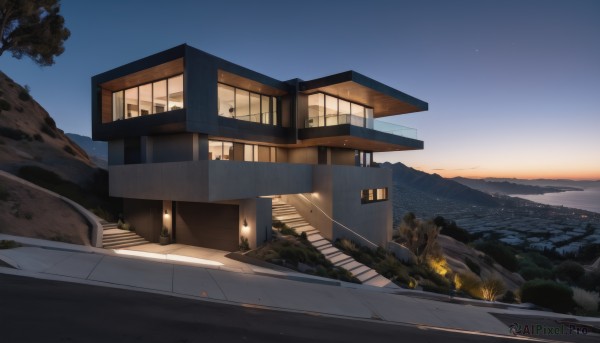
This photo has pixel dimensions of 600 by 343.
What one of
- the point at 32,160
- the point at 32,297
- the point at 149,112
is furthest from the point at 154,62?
the point at 32,297

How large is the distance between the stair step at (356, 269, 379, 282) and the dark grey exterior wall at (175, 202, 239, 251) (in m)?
6.80

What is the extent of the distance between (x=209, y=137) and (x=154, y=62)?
603 cm

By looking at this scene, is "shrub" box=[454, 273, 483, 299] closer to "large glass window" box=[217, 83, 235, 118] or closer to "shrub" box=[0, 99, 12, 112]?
"large glass window" box=[217, 83, 235, 118]

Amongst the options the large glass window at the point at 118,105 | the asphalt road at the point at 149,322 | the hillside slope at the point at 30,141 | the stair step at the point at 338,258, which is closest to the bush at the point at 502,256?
the stair step at the point at 338,258

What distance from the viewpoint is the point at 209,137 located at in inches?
922

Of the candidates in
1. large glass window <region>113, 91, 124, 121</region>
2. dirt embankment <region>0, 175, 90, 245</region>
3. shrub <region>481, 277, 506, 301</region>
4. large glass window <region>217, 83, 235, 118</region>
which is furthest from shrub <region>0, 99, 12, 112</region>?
shrub <region>481, 277, 506, 301</region>

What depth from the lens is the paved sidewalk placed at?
28.0ft

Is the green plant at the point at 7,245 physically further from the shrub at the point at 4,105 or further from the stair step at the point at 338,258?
the shrub at the point at 4,105

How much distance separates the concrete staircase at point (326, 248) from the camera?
1702 centimetres

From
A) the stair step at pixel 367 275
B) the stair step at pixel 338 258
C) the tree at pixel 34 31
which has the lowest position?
the stair step at pixel 367 275

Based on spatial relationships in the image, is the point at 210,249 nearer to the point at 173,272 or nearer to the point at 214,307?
the point at 173,272

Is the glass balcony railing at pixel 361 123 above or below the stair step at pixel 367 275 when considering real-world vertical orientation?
above

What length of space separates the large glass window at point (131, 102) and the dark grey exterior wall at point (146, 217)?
7454mm

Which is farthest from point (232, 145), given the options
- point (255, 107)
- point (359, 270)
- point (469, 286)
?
point (469, 286)
